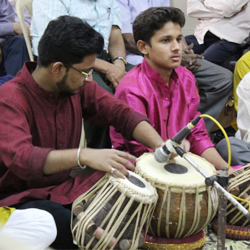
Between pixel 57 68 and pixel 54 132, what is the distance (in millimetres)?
332

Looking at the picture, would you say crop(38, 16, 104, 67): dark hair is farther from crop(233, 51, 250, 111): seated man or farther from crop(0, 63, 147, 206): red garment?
crop(233, 51, 250, 111): seated man

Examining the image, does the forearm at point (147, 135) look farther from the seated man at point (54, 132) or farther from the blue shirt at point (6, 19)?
the blue shirt at point (6, 19)

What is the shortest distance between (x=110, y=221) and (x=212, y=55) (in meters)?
2.73

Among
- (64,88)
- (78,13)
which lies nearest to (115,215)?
(64,88)

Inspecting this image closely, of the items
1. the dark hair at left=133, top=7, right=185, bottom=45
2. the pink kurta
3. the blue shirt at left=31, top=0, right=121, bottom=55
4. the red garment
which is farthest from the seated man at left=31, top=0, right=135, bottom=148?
the red garment

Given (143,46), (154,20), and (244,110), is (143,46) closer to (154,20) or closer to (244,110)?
(154,20)

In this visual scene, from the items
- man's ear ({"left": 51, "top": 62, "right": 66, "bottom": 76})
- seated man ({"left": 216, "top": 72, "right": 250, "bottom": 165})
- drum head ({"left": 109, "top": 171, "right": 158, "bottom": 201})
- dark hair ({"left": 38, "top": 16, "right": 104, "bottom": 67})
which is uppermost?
dark hair ({"left": 38, "top": 16, "right": 104, "bottom": 67})

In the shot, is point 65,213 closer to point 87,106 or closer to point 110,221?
point 110,221

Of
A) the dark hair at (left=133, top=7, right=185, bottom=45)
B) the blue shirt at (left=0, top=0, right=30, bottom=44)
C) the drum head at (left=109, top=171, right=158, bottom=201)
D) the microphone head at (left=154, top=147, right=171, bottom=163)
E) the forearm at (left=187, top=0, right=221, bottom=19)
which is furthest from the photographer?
the forearm at (left=187, top=0, right=221, bottom=19)

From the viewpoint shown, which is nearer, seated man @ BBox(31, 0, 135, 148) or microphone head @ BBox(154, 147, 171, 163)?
microphone head @ BBox(154, 147, 171, 163)

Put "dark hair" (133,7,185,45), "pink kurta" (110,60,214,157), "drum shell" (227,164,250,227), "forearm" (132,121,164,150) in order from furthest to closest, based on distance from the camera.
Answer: "dark hair" (133,7,185,45) → "pink kurta" (110,60,214,157) → "drum shell" (227,164,250,227) → "forearm" (132,121,164,150)

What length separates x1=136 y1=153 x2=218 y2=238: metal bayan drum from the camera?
7.04ft

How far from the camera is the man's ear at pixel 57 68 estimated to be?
2.24 metres

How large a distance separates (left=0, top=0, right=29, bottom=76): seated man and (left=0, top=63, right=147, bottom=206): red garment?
1.13 m
